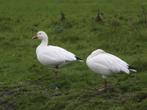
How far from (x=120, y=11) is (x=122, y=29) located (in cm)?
362

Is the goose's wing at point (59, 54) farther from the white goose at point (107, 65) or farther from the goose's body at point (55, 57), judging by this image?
the white goose at point (107, 65)

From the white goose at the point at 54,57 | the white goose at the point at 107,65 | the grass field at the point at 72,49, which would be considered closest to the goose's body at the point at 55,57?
the white goose at the point at 54,57

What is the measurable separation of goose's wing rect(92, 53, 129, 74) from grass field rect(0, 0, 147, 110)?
46 cm

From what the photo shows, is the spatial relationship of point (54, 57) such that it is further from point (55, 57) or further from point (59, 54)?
point (59, 54)

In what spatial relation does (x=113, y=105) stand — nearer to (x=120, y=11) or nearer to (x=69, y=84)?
(x=69, y=84)

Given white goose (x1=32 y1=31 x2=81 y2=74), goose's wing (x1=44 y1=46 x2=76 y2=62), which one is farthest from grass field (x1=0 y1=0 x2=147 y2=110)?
goose's wing (x1=44 y1=46 x2=76 y2=62)

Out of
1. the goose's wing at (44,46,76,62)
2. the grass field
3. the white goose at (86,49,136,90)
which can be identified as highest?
the white goose at (86,49,136,90)

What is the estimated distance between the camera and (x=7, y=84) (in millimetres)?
14977

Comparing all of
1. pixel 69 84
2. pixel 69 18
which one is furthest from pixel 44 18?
pixel 69 84

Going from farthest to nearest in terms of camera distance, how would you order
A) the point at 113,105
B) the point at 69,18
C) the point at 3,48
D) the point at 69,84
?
the point at 69,18 → the point at 3,48 → the point at 69,84 → the point at 113,105

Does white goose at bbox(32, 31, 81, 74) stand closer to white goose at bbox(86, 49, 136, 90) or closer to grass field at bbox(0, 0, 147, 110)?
grass field at bbox(0, 0, 147, 110)

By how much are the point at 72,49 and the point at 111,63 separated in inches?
238

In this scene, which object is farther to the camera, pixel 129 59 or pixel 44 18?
pixel 44 18

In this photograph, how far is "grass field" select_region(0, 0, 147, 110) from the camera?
1233cm
